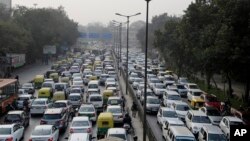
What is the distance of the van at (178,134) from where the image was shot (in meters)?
24.1

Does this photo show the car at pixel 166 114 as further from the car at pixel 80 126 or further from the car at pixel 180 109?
the car at pixel 80 126

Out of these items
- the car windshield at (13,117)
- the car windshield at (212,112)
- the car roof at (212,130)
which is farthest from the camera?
the car windshield at (212,112)

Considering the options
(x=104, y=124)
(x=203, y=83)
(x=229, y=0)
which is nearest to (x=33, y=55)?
(x=203, y=83)

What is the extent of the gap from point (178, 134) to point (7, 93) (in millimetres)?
17430

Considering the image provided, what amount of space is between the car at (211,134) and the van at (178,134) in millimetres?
1195

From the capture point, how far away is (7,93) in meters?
36.9

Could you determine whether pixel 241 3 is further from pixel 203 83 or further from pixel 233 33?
pixel 203 83

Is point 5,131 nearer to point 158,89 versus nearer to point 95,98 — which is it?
point 95,98

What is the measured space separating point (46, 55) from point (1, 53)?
1492 inches

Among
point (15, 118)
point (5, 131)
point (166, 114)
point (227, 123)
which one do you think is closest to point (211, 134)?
point (227, 123)

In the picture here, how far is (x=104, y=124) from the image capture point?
2880 centimetres

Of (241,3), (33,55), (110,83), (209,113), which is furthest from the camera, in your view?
(33,55)

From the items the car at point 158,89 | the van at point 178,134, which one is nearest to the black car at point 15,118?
the van at point 178,134

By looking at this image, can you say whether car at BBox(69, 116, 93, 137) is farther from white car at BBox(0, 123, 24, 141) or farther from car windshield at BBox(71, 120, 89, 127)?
white car at BBox(0, 123, 24, 141)
